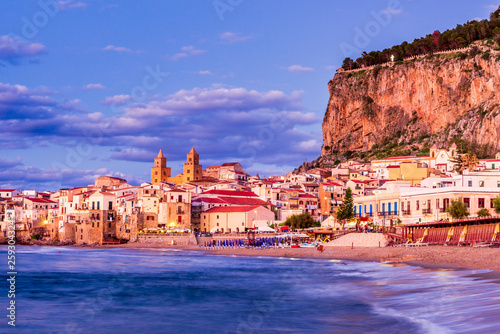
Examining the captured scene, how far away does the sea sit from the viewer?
81.4ft

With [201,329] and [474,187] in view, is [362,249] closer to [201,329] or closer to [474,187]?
[474,187]

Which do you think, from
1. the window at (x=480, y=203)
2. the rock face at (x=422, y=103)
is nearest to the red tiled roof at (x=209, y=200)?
the window at (x=480, y=203)

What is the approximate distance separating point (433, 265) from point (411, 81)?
465ft

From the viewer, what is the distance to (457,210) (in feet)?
194

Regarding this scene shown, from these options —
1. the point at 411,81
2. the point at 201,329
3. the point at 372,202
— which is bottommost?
the point at 201,329

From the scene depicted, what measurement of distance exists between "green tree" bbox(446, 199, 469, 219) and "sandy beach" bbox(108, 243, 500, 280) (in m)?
6.54

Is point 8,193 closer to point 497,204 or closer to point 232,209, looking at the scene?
point 232,209

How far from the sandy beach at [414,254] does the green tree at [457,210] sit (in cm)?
654

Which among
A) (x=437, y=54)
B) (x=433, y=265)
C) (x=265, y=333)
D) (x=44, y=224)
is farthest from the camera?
(x=437, y=54)

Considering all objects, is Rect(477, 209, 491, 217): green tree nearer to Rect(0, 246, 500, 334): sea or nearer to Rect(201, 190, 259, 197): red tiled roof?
Rect(0, 246, 500, 334): sea

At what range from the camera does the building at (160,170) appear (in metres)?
188

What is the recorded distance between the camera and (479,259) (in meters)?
40.9

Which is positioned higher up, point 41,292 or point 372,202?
point 372,202

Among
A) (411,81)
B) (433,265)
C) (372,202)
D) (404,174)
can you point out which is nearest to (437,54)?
(411,81)
